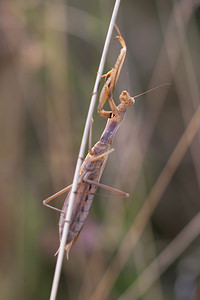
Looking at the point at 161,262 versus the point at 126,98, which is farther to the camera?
the point at 161,262

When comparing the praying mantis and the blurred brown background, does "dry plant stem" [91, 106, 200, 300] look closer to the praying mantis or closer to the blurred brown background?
the blurred brown background

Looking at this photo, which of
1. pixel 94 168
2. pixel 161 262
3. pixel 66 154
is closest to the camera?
pixel 94 168

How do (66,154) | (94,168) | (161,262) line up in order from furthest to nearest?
(66,154)
(161,262)
(94,168)

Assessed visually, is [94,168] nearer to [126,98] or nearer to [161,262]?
[126,98]

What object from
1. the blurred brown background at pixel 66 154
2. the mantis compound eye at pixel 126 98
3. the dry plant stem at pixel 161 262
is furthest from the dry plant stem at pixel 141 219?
the mantis compound eye at pixel 126 98

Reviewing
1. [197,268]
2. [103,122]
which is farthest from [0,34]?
[197,268]

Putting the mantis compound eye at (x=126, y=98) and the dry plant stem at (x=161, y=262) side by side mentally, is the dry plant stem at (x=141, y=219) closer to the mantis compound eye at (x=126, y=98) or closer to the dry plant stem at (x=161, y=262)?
the dry plant stem at (x=161, y=262)

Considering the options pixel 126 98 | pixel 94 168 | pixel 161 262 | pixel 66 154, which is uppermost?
pixel 126 98

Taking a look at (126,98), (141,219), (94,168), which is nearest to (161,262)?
(141,219)
